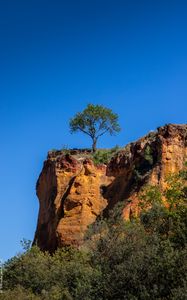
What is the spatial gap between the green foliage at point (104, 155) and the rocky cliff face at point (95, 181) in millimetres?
1036

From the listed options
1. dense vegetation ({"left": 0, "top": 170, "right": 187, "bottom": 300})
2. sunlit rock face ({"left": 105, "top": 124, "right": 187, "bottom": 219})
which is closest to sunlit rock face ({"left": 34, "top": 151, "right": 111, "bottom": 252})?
sunlit rock face ({"left": 105, "top": 124, "right": 187, "bottom": 219})

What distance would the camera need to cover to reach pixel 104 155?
2552 inches

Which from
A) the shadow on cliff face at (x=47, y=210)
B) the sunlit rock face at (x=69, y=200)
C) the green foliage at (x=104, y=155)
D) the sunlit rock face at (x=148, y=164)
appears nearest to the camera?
the sunlit rock face at (x=148, y=164)

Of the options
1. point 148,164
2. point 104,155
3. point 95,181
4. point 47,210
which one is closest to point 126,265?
point 148,164

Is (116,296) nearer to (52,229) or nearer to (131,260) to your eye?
(131,260)

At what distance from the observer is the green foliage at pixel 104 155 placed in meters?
63.5

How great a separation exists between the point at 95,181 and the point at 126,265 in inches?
1323

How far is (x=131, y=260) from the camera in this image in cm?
2756

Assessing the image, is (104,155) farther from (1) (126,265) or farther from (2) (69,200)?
(1) (126,265)

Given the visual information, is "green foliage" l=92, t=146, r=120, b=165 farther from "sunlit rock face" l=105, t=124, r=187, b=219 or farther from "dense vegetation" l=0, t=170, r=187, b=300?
"dense vegetation" l=0, t=170, r=187, b=300

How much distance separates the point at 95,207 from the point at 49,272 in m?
15.7

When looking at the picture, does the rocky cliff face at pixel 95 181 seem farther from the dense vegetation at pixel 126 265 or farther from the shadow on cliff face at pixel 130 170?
the dense vegetation at pixel 126 265

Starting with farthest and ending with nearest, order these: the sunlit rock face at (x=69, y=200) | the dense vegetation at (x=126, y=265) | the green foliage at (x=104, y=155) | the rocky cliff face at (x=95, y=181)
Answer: the green foliage at (x=104, y=155) < the sunlit rock face at (x=69, y=200) < the rocky cliff face at (x=95, y=181) < the dense vegetation at (x=126, y=265)

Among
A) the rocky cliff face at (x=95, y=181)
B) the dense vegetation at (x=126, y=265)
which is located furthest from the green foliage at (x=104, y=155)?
the dense vegetation at (x=126, y=265)
